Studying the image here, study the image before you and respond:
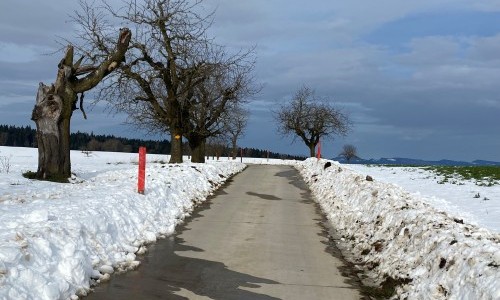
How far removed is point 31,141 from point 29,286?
14132 centimetres

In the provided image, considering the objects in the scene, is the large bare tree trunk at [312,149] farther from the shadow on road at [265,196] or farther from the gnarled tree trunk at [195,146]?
the shadow on road at [265,196]

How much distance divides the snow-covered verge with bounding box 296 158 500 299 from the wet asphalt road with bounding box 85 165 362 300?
2.02 ft

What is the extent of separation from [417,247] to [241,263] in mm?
2829

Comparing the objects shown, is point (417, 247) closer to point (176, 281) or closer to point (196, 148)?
point (176, 281)

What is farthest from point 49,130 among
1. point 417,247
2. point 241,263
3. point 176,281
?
point 417,247

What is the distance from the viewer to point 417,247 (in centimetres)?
724

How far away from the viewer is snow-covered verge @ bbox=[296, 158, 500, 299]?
5336 mm

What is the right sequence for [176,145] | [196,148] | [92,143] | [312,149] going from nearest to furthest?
1. [176,145]
2. [196,148]
3. [312,149]
4. [92,143]

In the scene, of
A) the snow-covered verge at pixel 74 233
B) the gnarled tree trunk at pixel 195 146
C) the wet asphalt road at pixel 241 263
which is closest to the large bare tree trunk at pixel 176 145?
the gnarled tree trunk at pixel 195 146

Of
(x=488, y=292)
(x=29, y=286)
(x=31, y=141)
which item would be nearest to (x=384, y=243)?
(x=488, y=292)

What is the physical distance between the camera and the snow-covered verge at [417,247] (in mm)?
5336

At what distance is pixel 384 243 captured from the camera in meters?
8.57

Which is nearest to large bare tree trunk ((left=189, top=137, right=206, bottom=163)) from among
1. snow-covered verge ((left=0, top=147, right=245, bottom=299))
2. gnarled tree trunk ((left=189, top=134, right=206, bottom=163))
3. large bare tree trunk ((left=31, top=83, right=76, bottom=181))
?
gnarled tree trunk ((left=189, top=134, right=206, bottom=163))

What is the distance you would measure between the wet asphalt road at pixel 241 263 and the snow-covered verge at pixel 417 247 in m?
0.61
